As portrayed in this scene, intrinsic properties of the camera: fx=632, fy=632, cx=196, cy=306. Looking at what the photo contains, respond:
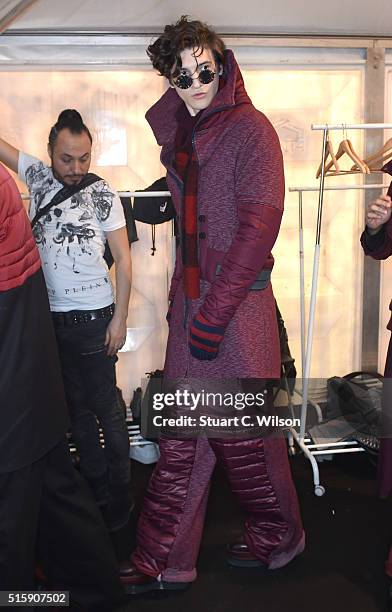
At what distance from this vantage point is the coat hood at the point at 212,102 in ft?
5.81

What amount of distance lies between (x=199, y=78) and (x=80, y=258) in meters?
0.70

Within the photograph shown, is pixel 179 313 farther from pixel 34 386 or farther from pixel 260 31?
pixel 260 31

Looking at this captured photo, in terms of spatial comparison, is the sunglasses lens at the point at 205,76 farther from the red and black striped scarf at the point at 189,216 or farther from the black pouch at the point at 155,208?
the black pouch at the point at 155,208

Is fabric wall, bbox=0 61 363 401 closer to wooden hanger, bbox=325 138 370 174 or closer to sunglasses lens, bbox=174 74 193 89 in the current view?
wooden hanger, bbox=325 138 370 174

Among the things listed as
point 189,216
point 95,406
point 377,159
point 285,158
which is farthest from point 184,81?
point 285,158

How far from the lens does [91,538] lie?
1.67 m

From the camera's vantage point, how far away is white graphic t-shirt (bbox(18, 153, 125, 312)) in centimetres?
209

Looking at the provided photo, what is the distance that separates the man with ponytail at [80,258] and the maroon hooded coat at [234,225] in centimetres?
34

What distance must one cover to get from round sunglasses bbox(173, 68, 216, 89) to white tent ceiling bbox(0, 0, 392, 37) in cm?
118

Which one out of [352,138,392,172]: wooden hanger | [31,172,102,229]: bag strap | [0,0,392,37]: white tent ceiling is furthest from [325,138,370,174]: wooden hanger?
[31,172,102,229]: bag strap

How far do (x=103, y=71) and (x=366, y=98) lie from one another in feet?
4.53

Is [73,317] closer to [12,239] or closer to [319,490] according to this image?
[12,239]

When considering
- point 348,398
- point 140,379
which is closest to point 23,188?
point 140,379

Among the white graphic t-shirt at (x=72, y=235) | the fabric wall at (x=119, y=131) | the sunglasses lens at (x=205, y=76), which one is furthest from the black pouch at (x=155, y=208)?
the sunglasses lens at (x=205, y=76)
